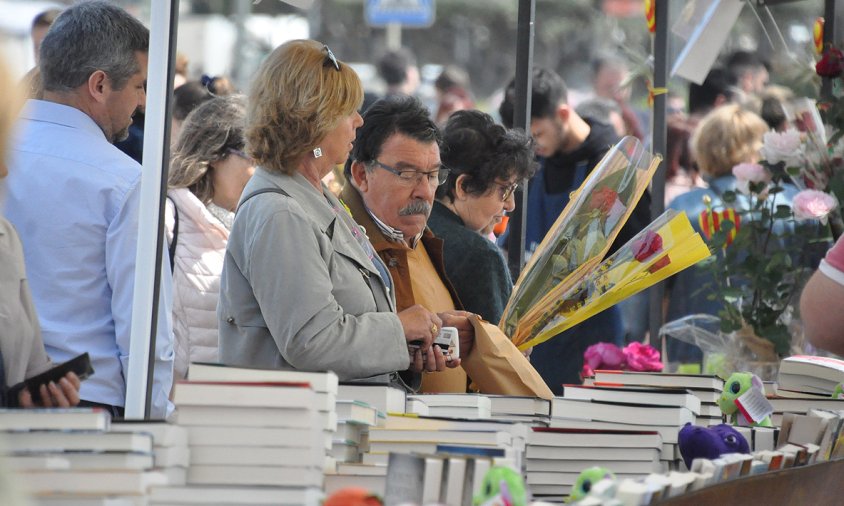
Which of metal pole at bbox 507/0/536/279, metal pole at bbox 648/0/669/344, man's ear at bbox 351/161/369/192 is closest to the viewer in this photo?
man's ear at bbox 351/161/369/192

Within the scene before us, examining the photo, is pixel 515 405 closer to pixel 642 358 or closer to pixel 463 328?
pixel 463 328

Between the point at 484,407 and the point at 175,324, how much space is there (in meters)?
1.68

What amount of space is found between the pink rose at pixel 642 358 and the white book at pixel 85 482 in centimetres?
301

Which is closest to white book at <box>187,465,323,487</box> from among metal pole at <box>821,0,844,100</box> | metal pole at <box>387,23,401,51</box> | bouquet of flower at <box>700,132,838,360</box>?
bouquet of flower at <box>700,132,838,360</box>

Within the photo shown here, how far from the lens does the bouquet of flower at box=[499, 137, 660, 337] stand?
11.5ft

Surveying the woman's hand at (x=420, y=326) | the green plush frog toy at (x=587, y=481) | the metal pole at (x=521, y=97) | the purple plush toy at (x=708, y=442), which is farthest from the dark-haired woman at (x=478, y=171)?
the green plush frog toy at (x=587, y=481)

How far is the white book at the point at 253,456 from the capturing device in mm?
1764

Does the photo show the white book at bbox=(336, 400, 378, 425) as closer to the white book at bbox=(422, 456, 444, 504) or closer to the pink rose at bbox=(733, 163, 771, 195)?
the white book at bbox=(422, 456, 444, 504)

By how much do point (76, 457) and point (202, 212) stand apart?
246 centimetres

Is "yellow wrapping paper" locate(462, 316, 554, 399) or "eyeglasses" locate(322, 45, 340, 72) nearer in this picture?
"eyeglasses" locate(322, 45, 340, 72)

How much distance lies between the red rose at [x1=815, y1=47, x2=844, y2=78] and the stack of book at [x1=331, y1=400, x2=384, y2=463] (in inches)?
130

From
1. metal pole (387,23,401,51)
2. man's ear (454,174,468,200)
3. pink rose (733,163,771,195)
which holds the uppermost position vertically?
metal pole (387,23,401,51)

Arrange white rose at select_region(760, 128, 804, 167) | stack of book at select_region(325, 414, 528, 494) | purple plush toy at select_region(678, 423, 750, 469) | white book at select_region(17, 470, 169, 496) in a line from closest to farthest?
white book at select_region(17, 470, 169, 496), stack of book at select_region(325, 414, 528, 494), purple plush toy at select_region(678, 423, 750, 469), white rose at select_region(760, 128, 804, 167)

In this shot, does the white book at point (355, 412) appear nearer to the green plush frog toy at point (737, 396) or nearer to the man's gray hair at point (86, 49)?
the green plush frog toy at point (737, 396)
